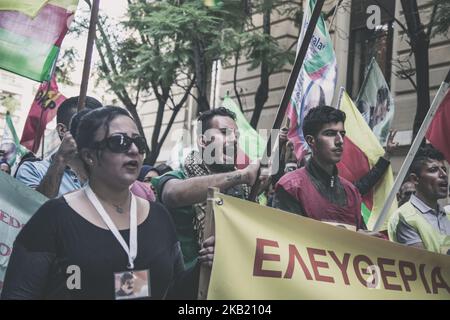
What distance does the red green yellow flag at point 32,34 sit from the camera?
3777 millimetres

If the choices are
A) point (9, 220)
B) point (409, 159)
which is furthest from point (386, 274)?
point (9, 220)

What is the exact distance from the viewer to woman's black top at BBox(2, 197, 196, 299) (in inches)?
110

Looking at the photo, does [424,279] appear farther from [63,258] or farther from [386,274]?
[63,258]

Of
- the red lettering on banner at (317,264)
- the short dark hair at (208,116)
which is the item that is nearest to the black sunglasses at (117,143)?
the short dark hair at (208,116)

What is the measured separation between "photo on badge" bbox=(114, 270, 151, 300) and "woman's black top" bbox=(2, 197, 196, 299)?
0.02 meters

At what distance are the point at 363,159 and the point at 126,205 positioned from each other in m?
2.84

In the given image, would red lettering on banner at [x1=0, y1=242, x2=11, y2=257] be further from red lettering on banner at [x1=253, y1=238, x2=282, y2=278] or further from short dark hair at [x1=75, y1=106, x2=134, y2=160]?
red lettering on banner at [x1=253, y1=238, x2=282, y2=278]

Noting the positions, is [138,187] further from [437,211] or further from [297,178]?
[437,211]

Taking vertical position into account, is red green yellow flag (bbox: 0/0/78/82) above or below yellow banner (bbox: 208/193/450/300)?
above

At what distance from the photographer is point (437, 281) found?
3779 millimetres

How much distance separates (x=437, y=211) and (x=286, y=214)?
1.80 metres

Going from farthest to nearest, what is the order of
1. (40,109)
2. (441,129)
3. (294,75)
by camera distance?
(40,109), (441,129), (294,75)

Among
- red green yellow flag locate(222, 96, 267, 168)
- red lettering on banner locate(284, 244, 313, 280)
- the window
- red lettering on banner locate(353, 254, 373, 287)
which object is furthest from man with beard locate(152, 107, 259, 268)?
the window

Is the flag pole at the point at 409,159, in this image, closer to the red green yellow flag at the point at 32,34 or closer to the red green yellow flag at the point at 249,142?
the red green yellow flag at the point at 32,34
